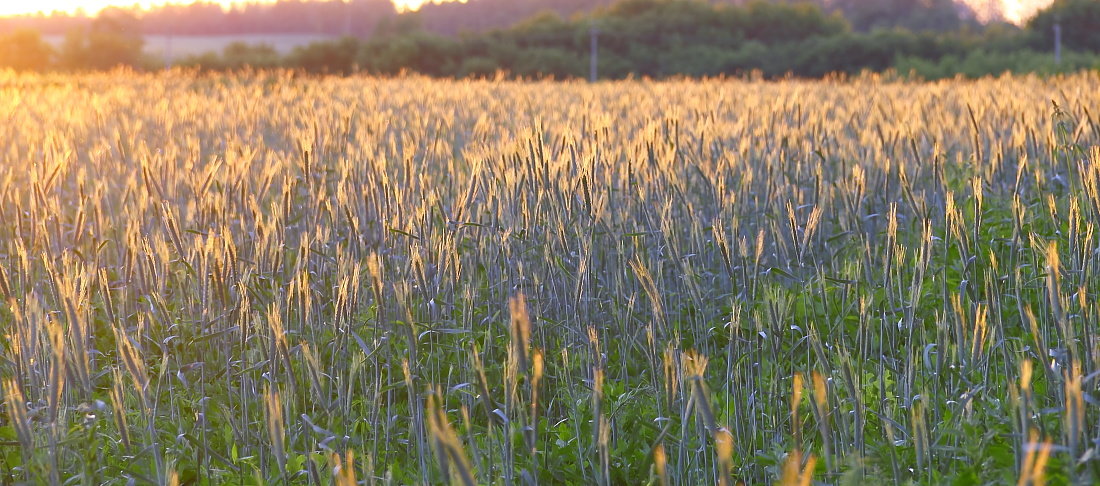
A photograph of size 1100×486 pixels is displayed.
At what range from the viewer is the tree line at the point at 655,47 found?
2792 cm

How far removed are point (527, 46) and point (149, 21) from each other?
2113 inches

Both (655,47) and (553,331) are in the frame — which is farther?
(655,47)

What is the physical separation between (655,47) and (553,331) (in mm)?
29132

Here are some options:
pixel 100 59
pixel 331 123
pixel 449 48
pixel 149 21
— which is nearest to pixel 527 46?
pixel 449 48

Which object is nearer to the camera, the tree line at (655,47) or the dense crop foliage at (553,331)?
the dense crop foliage at (553,331)

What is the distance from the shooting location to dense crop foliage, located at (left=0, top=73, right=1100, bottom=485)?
5.38 ft

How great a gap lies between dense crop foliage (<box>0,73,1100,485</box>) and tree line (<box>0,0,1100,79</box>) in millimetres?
20843

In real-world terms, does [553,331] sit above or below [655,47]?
below

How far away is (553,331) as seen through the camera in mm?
2773

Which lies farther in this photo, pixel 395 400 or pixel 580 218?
pixel 580 218

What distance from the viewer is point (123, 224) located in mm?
3551

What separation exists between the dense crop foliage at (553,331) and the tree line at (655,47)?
821 inches

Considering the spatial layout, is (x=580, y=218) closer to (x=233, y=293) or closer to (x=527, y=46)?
(x=233, y=293)

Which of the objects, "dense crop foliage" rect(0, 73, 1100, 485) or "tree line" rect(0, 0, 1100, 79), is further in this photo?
"tree line" rect(0, 0, 1100, 79)
